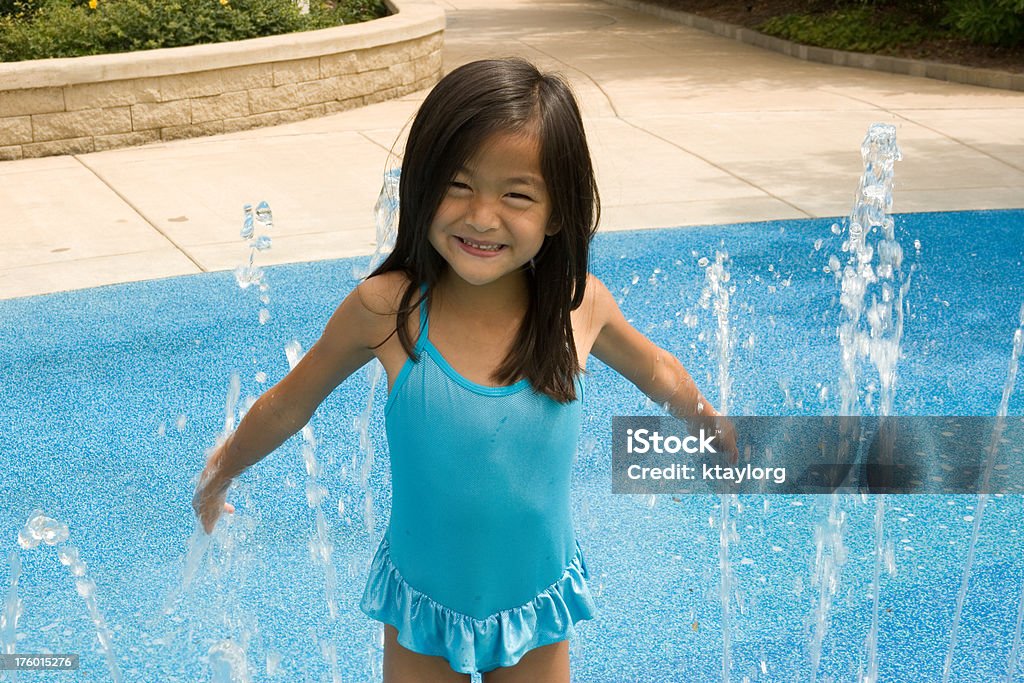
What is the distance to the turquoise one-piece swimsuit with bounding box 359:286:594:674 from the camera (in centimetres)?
198

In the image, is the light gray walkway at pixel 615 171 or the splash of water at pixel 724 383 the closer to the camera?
the splash of water at pixel 724 383

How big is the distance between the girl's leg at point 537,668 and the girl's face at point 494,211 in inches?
23.7

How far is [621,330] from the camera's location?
2.24 metres

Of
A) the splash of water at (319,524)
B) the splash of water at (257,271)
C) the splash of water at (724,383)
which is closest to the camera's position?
the splash of water at (724,383)

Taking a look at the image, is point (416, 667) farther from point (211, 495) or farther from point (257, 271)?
point (257, 271)

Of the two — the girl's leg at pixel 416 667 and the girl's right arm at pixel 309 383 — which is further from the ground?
the girl's right arm at pixel 309 383

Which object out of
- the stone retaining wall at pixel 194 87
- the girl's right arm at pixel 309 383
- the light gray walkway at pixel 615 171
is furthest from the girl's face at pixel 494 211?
the stone retaining wall at pixel 194 87

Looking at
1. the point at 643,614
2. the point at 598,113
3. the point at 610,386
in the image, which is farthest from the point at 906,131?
the point at 643,614

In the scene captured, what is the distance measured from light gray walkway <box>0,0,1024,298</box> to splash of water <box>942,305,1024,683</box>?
1963 millimetres

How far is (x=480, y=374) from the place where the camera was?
200cm

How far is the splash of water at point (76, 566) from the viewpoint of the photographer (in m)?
3.22

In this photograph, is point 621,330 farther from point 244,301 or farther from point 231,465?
point 244,301

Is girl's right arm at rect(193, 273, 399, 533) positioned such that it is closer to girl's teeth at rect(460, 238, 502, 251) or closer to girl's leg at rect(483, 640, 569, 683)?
girl's teeth at rect(460, 238, 502, 251)

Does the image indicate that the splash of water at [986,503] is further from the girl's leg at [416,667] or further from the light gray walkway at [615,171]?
the light gray walkway at [615,171]
